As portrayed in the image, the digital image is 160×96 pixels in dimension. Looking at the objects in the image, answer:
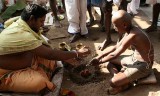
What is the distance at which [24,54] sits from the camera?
10.4 feet

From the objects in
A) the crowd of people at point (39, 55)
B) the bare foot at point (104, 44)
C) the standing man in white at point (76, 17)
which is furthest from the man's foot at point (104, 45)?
the crowd of people at point (39, 55)

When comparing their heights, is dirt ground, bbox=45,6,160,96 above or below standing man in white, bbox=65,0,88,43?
below

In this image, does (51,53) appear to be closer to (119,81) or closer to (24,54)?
(24,54)

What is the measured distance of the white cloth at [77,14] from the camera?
471 cm

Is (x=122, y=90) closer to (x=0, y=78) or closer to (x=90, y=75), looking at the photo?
(x=90, y=75)

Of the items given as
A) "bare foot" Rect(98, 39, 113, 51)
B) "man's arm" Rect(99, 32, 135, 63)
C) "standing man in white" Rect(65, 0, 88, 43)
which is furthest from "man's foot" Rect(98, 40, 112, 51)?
"man's arm" Rect(99, 32, 135, 63)

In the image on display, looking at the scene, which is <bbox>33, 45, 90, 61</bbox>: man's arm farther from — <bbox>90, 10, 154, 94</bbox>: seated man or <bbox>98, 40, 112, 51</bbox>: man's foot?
<bbox>98, 40, 112, 51</bbox>: man's foot

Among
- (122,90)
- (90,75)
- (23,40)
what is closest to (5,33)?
(23,40)

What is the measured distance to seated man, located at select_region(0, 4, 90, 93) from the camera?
300 cm

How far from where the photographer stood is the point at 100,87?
357cm

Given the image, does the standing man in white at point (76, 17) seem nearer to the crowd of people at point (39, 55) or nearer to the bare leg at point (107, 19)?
the bare leg at point (107, 19)

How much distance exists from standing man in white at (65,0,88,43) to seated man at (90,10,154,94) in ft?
4.86

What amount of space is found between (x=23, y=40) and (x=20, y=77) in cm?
44

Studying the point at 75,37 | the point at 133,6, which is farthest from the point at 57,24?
the point at 133,6
